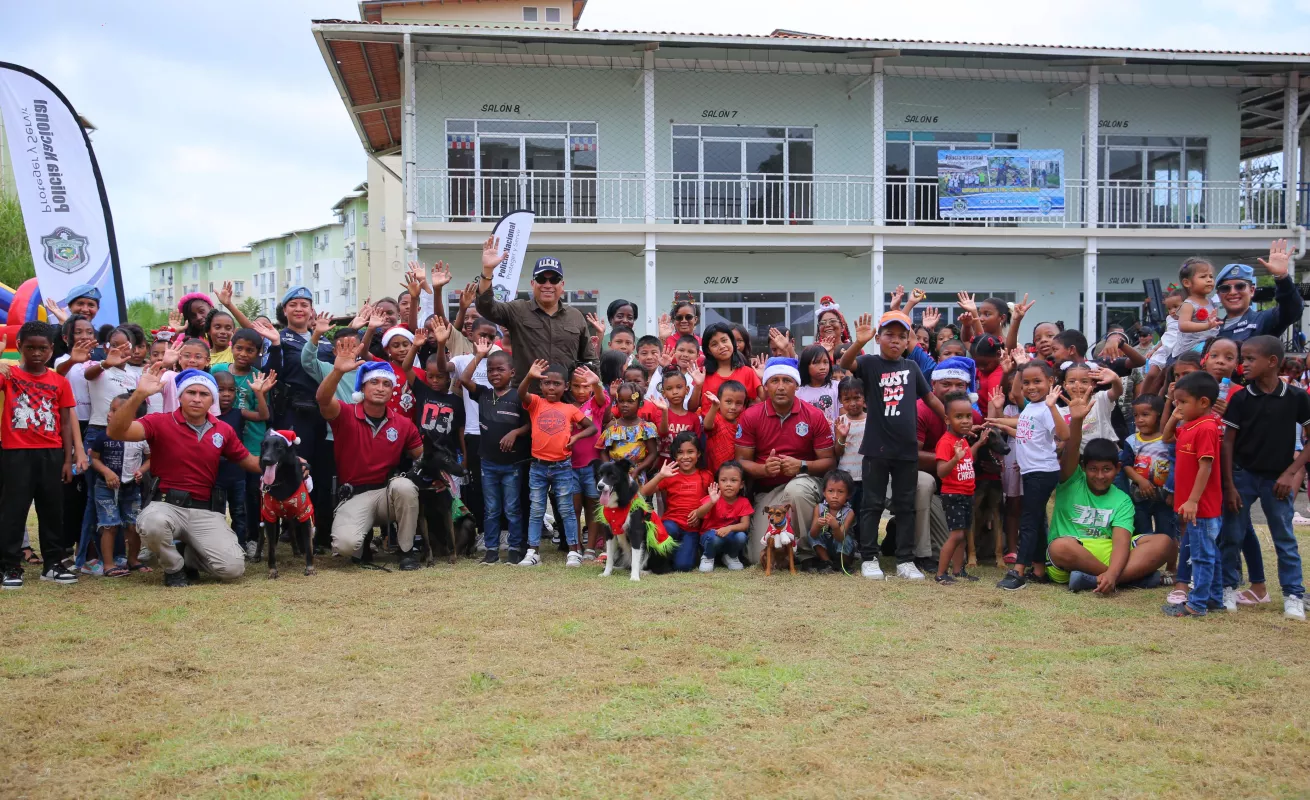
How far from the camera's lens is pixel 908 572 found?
7.17 meters

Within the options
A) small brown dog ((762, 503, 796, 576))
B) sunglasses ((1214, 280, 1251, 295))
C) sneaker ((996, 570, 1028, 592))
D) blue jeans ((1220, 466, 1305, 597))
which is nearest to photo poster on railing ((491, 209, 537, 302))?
small brown dog ((762, 503, 796, 576))

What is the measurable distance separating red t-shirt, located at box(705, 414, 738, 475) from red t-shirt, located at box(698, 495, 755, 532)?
13.3 inches

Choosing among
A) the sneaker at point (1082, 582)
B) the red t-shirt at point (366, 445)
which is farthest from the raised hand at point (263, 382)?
the sneaker at point (1082, 582)

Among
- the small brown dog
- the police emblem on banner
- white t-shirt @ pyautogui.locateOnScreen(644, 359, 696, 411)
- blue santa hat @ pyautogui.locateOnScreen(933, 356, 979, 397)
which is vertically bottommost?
the small brown dog

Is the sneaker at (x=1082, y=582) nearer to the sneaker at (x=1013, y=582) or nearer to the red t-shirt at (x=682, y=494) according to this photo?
the sneaker at (x=1013, y=582)

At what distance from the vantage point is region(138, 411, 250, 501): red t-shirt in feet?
22.9

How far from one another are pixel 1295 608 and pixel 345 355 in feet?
20.7

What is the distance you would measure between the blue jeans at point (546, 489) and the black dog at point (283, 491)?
65.9 inches

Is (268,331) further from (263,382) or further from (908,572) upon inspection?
(908,572)

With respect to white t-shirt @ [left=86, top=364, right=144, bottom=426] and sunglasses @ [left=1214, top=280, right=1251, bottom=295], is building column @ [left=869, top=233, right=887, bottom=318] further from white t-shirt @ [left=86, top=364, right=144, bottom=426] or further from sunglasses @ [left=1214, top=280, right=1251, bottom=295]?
white t-shirt @ [left=86, top=364, right=144, bottom=426]

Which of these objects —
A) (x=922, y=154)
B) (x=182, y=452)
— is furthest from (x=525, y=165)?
(x=182, y=452)

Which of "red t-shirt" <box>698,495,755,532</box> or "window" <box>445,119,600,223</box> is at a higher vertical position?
"window" <box>445,119,600,223</box>

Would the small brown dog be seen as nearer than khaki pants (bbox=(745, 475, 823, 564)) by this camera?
Yes

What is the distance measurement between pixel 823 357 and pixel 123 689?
5.50 m
